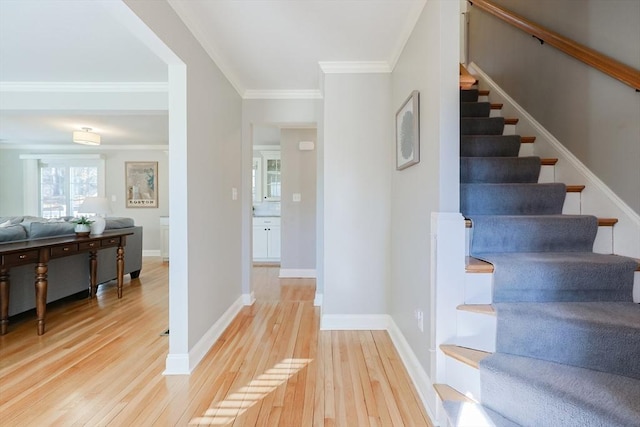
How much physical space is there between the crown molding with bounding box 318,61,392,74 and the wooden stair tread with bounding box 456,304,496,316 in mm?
1984

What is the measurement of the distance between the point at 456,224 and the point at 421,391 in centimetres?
97

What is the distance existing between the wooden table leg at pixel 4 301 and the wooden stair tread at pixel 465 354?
130 inches

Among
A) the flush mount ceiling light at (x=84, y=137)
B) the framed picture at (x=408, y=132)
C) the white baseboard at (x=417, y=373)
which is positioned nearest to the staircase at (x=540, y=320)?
the white baseboard at (x=417, y=373)

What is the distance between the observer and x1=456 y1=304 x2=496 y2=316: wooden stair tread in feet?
4.66

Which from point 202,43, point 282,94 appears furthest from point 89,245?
point 282,94

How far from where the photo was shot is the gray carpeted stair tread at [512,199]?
6.53 ft

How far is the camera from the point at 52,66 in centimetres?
271

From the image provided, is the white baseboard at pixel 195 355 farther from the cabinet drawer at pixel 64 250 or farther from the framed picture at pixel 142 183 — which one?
the framed picture at pixel 142 183

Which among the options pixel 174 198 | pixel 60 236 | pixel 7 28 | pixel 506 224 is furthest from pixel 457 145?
pixel 60 236

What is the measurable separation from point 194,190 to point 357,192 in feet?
4.27

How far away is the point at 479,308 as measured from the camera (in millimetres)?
1458

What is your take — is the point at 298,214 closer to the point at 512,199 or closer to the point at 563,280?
the point at 512,199

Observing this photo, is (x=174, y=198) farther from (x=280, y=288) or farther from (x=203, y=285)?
(x=280, y=288)

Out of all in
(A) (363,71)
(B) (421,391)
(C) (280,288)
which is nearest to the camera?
(B) (421,391)
